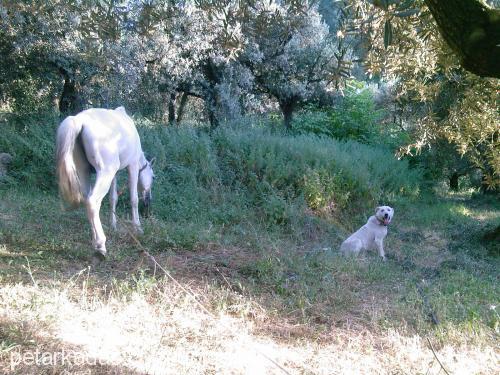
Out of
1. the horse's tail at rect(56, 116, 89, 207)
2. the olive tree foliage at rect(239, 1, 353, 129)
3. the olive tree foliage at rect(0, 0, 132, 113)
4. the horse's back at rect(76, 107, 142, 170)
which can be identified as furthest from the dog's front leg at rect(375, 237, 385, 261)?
the olive tree foliage at rect(239, 1, 353, 129)

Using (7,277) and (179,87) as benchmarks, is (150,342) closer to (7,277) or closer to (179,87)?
(7,277)

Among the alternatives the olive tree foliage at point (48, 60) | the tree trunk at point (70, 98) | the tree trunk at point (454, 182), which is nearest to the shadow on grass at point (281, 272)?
the olive tree foliage at point (48, 60)

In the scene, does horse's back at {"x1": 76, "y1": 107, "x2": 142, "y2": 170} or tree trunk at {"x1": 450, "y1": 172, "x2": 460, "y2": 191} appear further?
tree trunk at {"x1": 450, "y1": 172, "x2": 460, "y2": 191}

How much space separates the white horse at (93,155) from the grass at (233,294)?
61 cm

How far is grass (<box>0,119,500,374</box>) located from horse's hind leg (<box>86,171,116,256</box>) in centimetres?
19

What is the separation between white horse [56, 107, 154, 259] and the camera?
5.86 metres

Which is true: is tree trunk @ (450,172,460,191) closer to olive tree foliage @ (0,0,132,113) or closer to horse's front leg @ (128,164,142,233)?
olive tree foliage @ (0,0,132,113)

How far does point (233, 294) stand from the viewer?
16.7 ft

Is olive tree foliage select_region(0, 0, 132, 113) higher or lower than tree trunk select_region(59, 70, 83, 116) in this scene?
higher

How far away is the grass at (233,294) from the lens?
12.4 ft

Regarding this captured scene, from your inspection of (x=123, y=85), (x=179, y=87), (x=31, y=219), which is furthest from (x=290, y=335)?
(x=179, y=87)

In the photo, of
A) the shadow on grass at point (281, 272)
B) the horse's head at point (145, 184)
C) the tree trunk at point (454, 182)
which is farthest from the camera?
the tree trunk at point (454, 182)

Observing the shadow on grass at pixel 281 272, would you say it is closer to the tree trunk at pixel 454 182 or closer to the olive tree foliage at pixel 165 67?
the olive tree foliage at pixel 165 67

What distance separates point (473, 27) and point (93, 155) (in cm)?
486
